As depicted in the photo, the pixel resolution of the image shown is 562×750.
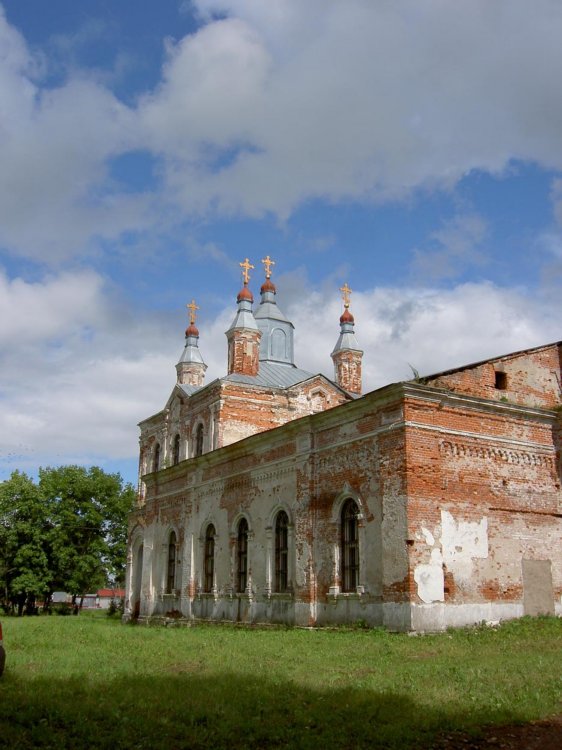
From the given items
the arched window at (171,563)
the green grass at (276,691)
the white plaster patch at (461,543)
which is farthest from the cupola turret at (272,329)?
the green grass at (276,691)

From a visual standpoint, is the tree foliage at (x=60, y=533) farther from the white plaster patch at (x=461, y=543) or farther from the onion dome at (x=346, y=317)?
the white plaster patch at (x=461, y=543)

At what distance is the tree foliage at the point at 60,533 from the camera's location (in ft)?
136

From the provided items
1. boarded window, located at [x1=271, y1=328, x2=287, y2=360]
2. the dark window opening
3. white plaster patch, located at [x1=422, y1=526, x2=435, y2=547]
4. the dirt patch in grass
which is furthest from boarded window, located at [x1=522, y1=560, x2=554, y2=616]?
boarded window, located at [x1=271, y1=328, x2=287, y2=360]

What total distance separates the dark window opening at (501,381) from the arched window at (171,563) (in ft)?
44.0

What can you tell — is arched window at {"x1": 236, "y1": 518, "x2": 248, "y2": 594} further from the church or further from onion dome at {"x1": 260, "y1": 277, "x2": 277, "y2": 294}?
onion dome at {"x1": 260, "y1": 277, "x2": 277, "y2": 294}

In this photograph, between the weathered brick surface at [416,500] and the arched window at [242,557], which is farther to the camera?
the arched window at [242,557]

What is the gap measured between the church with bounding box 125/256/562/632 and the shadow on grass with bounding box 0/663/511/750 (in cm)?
712

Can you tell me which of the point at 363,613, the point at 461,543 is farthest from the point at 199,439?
the point at 461,543

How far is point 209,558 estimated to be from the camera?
24188mm

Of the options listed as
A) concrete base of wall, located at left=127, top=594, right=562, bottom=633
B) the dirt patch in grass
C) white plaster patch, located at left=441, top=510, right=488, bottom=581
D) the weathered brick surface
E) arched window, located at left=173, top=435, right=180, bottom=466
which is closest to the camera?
the dirt patch in grass

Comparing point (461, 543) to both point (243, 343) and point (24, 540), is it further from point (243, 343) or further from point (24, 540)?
point (24, 540)

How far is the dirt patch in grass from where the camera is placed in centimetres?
674

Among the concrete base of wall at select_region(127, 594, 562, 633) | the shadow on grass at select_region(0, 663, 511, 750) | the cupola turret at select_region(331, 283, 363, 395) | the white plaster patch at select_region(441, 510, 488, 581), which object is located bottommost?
the shadow on grass at select_region(0, 663, 511, 750)

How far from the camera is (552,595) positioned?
671 inches
